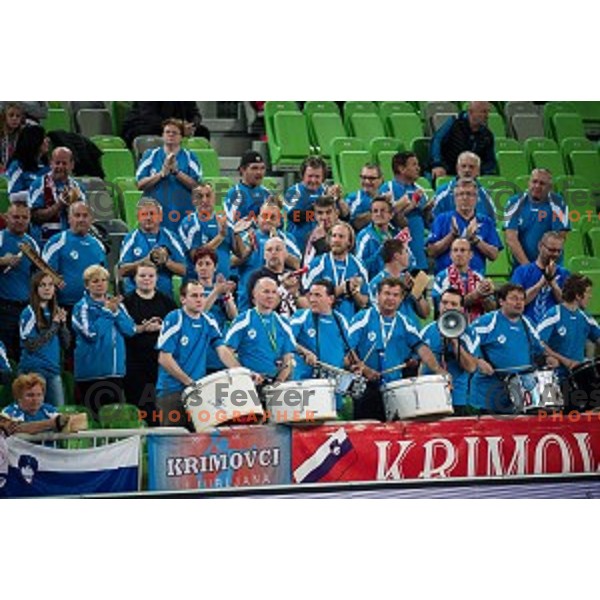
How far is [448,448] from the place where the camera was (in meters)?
11.4

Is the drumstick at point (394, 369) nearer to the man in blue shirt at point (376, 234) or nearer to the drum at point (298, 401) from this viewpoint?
the drum at point (298, 401)

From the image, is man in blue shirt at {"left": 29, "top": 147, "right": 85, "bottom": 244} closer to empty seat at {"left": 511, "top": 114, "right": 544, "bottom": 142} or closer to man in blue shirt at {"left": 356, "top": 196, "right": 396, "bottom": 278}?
man in blue shirt at {"left": 356, "top": 196, "right": 396, "bottom": 278}

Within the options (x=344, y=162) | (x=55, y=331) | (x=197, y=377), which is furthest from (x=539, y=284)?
(x=55, y=331)

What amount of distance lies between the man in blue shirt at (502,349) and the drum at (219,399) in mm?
1346

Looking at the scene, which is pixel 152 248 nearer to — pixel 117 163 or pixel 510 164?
pixel 117 163

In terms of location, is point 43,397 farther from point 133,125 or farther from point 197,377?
point 133,125

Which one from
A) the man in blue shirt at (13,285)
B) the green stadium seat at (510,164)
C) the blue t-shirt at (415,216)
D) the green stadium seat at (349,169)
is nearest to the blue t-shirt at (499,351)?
the blue t-shirt at (415,216)

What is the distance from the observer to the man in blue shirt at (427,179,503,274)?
1155cm

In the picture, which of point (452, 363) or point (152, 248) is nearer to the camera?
point (152, 248)

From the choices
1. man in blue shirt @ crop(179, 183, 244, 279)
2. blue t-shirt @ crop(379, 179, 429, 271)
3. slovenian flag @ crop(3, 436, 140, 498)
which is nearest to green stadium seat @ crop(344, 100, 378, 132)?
blue t-shirt @ crop(379, 179, 429, 271)

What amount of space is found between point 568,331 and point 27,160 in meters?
3.24

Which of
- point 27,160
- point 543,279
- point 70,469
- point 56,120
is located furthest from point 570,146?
point 70,469

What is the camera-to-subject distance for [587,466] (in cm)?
1155

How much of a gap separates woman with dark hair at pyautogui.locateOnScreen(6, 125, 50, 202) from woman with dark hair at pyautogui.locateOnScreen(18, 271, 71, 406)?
0.50 meters
